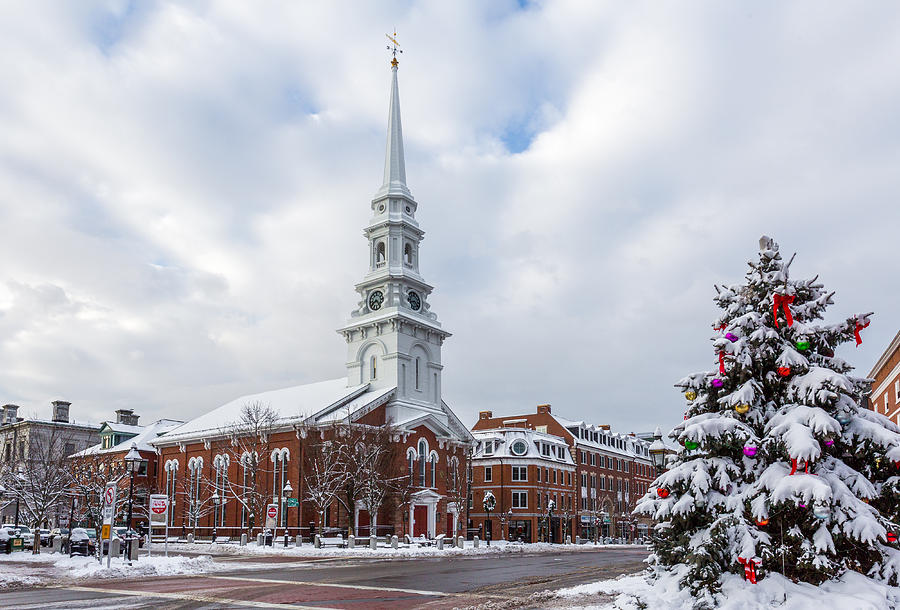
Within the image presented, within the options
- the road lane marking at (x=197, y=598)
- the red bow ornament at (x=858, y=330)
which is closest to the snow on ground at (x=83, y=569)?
the road lane marking at (x=197, y=598)

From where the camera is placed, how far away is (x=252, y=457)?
55.8 meters

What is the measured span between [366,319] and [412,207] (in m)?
11.0

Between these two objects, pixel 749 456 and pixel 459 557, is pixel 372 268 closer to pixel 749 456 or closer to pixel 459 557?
pixel 459 557

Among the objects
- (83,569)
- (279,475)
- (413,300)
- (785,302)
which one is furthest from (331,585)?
(413,300)

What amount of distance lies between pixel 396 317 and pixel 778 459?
49.3 m

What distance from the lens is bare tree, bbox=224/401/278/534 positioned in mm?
56312

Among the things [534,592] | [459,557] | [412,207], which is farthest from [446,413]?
[534,592]

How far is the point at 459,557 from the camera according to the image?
4062cm

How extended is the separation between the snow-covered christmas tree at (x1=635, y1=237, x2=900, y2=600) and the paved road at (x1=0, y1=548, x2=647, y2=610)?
17.4 ft

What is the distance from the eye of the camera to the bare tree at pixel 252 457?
56312 mm

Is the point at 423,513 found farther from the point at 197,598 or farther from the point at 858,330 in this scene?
the point at 858,330

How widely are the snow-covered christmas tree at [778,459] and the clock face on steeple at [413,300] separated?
167 ft

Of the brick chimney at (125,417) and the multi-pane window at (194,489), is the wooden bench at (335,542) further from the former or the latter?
the brick chimney at (125,417)

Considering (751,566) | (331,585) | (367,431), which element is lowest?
(331,585)
